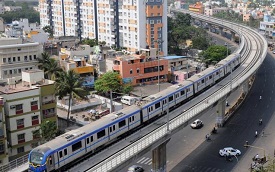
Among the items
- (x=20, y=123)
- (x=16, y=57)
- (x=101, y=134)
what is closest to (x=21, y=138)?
(x=20, y=123)

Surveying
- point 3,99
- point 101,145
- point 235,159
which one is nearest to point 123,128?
point 101,145

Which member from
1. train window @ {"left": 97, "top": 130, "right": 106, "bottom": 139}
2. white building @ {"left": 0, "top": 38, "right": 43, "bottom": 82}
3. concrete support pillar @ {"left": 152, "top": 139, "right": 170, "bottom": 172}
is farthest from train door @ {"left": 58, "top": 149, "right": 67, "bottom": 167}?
white building @ {"left": 0, "top": 38, "right": 43, "bottom": 82}

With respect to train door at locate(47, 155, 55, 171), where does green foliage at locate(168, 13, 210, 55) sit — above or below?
above

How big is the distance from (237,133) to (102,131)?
21.5 meters

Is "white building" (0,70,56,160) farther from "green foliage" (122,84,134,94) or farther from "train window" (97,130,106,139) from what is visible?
"green foliage" (122,84,134,94)

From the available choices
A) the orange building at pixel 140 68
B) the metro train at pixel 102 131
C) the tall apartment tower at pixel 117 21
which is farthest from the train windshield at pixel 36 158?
the tall apartment tower at pixel 117 21

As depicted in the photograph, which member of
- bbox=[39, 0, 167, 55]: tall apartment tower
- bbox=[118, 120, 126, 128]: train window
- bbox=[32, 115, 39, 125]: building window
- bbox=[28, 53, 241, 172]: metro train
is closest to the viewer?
bbox=[28, 53, 241, 172]: metro train

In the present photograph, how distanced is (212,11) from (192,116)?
158786 mm

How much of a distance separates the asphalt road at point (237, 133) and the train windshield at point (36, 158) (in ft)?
47.9

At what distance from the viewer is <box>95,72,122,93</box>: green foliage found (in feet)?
183

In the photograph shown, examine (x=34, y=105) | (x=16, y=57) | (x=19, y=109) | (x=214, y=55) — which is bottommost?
(x=19, y=109)

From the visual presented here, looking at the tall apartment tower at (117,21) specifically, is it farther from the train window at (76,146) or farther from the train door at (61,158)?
the train door at (61,158)

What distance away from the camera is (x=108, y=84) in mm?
56062

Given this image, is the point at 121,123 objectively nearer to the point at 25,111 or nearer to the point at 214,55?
the point at 25,111
